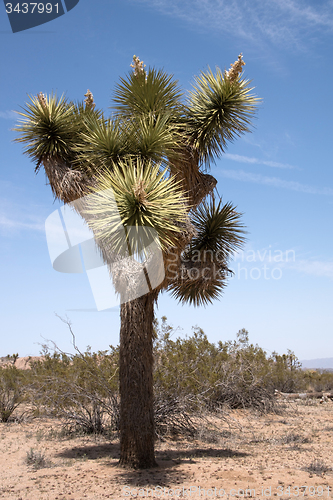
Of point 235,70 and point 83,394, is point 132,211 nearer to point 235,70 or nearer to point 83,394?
point 235,70

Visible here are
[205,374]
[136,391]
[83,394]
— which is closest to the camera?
[136,391]

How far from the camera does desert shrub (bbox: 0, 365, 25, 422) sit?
1118cm

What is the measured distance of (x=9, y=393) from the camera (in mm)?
11578

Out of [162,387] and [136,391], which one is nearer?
[136,391]

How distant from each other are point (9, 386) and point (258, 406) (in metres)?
7.60

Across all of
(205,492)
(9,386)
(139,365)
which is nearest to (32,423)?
(9,386)

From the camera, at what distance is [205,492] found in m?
5.09

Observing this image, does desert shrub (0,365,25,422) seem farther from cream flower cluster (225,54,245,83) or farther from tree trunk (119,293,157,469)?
cream flower cluster (225,54,245,83)

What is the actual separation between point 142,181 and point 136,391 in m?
3.26

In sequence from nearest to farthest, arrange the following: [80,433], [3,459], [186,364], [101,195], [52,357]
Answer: [101,195]
[3,459]
[80,433]
[186,364]
[52,357]

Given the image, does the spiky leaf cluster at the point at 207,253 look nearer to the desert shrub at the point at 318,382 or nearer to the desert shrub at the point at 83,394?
the desert shrub at the point at 83,394

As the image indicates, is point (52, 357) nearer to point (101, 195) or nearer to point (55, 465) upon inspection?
point (55, 465)

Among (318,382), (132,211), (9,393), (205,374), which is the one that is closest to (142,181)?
(132,211)

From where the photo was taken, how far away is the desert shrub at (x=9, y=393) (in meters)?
11.2
